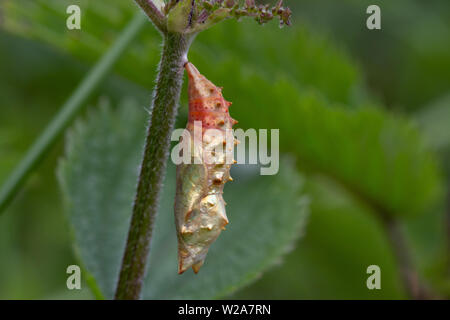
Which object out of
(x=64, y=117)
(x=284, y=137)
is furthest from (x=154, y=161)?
(x=284, y=137)

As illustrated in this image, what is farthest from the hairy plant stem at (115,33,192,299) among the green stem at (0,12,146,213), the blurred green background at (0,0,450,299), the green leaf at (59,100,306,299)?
the blurred green background at (0,0,450,299)

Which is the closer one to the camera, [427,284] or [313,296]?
[427,284]

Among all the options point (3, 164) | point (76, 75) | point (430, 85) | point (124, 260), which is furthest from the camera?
point (430, 85)

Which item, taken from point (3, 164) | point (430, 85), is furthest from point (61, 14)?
point (430, 85)

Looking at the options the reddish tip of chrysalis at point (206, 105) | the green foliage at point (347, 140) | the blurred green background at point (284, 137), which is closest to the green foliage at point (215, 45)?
the blurred green background at point (284, 137)

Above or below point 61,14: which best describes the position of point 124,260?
below
